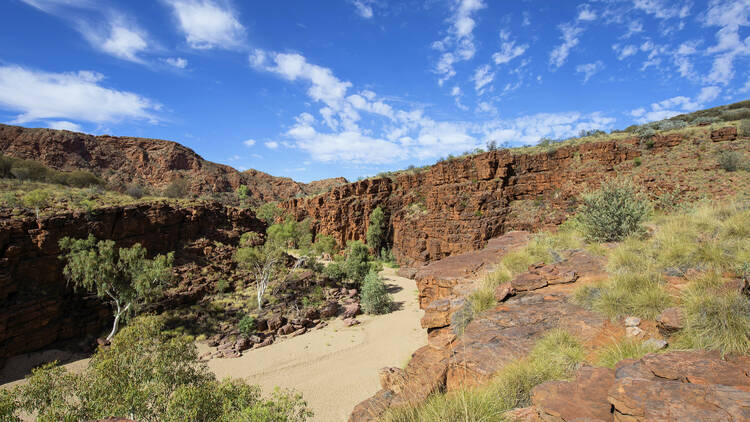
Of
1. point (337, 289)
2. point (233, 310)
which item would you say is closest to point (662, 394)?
point (233, 310)

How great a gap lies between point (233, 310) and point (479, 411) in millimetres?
17267

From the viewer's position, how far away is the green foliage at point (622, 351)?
8.88 ft

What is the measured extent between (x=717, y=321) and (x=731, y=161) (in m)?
23.2

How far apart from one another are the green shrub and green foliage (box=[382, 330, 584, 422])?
23.4m

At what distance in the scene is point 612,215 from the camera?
616 cm

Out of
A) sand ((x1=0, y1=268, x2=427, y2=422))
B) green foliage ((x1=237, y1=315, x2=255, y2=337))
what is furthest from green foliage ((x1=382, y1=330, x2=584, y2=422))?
green foliage ((x1=237, y1=315, x2=255, y2=337))

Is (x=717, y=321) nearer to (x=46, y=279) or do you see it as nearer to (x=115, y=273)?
(x=115, y=273)

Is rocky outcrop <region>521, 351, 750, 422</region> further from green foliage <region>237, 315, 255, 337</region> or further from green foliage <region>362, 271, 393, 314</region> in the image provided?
green foliage <region>362, 271, 393, 314</region>

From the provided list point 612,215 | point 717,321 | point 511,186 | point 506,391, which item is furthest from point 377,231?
point 717,321

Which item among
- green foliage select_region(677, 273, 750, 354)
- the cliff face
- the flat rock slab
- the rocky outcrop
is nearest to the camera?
the rocky outcrop

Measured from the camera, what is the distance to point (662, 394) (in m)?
1.98

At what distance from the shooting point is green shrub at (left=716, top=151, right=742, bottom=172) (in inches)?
672

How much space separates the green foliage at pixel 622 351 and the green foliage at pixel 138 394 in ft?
13.2

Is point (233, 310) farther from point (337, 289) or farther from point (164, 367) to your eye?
point (164, 367)
